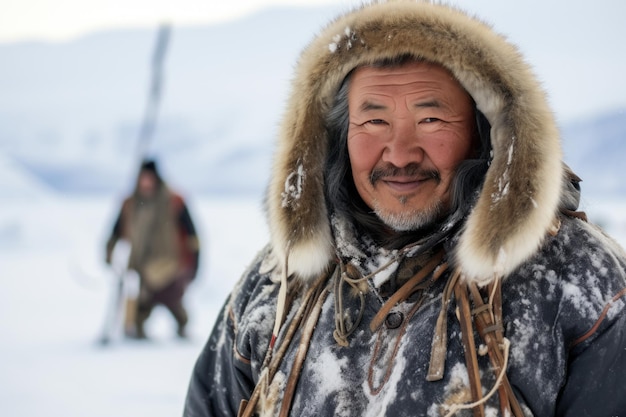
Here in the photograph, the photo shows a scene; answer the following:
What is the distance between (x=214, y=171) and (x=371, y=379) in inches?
737

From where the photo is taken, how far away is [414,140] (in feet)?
5.98

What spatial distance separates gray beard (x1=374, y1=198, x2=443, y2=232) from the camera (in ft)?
5.99

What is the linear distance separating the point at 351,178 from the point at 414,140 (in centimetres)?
29

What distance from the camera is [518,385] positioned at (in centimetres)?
159

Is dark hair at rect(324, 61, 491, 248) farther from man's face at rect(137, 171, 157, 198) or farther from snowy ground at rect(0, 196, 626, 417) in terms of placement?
man's face at rect(137, 171, 157, 198)

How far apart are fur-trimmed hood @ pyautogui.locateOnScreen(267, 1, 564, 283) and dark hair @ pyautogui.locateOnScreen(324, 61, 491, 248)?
0.02 metres

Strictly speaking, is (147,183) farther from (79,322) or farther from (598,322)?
(598,322)

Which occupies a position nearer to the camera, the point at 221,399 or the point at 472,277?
the point at 472,277

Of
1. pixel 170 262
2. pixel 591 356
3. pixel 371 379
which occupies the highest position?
pixel 591 356

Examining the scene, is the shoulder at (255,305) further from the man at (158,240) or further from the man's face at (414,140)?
the man at (158,240)

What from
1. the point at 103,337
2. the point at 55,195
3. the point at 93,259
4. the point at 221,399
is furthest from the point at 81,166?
the point at 221,399

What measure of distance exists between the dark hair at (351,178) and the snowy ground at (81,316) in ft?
0.72

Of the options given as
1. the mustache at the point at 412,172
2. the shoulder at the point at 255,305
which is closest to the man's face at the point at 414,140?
the mustache at the point at 412,172

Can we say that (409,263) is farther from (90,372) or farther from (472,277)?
(90,372)
